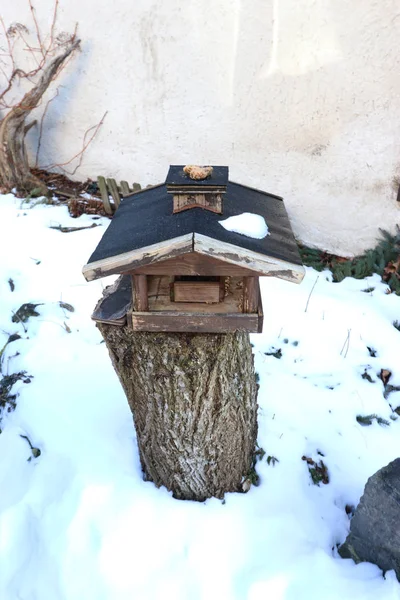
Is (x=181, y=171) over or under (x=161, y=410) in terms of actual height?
over

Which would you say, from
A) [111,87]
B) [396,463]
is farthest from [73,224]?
[396,463]

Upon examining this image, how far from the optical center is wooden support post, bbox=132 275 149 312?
169 cm

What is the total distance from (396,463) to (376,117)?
2.89 metres

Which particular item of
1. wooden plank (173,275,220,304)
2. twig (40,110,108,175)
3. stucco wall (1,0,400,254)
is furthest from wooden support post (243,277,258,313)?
twig (40,110,108,175)

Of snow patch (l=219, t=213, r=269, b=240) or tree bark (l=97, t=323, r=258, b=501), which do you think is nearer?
snow patch (l=219, t=213, r=269, b=240)

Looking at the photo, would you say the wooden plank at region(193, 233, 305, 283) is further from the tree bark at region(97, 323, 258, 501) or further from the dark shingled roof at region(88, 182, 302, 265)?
the tree bark at region(97, 323, 258, 501)

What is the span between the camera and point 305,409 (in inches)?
117

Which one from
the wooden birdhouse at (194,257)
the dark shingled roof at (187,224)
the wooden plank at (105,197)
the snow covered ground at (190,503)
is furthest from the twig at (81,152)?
the wooden birdhouse at (194,257)

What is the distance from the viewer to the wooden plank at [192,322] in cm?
174

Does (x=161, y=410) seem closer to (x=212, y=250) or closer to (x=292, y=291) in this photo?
(x=212, y=250)

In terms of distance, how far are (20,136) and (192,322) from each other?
4402 millimetres

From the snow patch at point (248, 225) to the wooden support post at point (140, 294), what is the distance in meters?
0.36

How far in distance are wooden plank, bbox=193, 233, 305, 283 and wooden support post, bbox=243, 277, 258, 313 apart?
0.17 metres

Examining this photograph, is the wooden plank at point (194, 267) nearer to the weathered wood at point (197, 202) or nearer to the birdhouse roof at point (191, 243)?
the birdhouse roof at point (191, 243)
